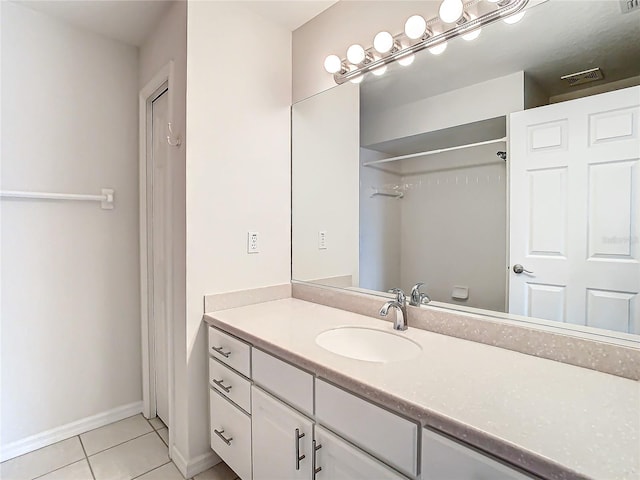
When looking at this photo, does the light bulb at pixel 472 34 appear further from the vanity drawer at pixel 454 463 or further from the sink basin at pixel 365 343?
the vanity drawer at pixel 454 463

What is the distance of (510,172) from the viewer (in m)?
1.22

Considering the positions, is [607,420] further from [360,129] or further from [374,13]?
[374,13]

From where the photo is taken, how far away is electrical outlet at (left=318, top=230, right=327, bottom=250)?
1.96 metres

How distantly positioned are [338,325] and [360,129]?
1.00 m

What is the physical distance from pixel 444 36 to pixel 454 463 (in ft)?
4.76

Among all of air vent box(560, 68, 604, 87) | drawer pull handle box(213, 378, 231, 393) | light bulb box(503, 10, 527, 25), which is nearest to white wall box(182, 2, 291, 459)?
drawer pull handle box(213, 378, 231, 393)

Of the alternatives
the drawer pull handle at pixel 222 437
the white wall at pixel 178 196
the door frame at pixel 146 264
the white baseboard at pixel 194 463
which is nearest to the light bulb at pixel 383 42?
the white wall at pixel 178 196

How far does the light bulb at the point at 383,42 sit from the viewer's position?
1.46 meters

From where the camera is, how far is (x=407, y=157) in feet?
5.10

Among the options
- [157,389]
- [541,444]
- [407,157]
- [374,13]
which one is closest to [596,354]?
[541,444]

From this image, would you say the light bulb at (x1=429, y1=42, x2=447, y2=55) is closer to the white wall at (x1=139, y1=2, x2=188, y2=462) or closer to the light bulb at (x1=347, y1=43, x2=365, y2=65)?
the light bulb at (x1=347, y1=43, x2=365, y2=65)

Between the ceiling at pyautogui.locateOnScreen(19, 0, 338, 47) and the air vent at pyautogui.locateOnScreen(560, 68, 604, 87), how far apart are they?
1.19m

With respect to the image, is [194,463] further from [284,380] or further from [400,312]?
[400,312]

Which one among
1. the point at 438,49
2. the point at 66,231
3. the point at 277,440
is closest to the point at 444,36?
the point at 438,49
